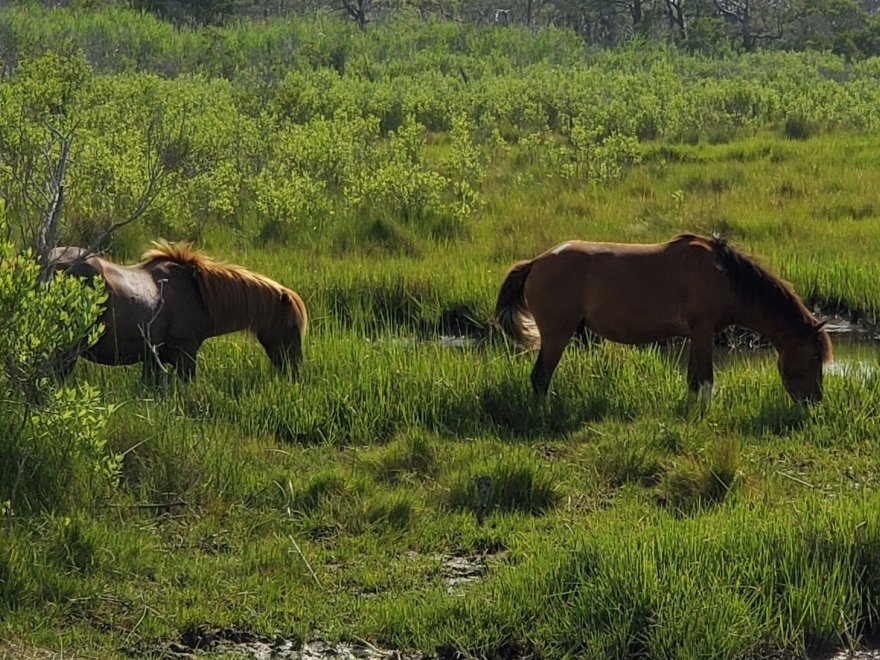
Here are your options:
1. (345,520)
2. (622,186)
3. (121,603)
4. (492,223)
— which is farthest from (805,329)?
(622,186)

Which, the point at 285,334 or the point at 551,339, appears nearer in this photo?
the point at 551,339

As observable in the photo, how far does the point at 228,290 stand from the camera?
8266mm

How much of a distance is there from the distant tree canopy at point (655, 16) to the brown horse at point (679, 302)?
3174cm

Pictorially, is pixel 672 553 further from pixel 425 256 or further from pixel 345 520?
pixel 425 256

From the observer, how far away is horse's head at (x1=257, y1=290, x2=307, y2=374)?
27.8 ft

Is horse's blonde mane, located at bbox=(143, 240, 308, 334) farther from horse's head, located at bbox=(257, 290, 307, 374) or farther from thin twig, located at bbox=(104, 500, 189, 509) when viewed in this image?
thin twig, located at bbox=(104, 500, 189, 509)

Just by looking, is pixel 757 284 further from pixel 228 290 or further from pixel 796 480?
pixel 228 290

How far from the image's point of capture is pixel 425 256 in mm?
12562

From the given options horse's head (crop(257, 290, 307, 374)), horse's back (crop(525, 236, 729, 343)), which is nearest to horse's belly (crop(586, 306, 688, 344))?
horse's back (crop(525, 236, 729, 343))

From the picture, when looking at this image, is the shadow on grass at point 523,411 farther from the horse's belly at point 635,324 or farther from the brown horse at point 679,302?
the horse's belly at point 635,324

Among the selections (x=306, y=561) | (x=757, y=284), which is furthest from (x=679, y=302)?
(x=306, y=561)

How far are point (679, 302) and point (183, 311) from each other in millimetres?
3085

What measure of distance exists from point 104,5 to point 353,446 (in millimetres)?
34272

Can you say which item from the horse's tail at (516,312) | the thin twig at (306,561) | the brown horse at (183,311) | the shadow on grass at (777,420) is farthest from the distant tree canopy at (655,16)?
the thin twig at (306,561)
